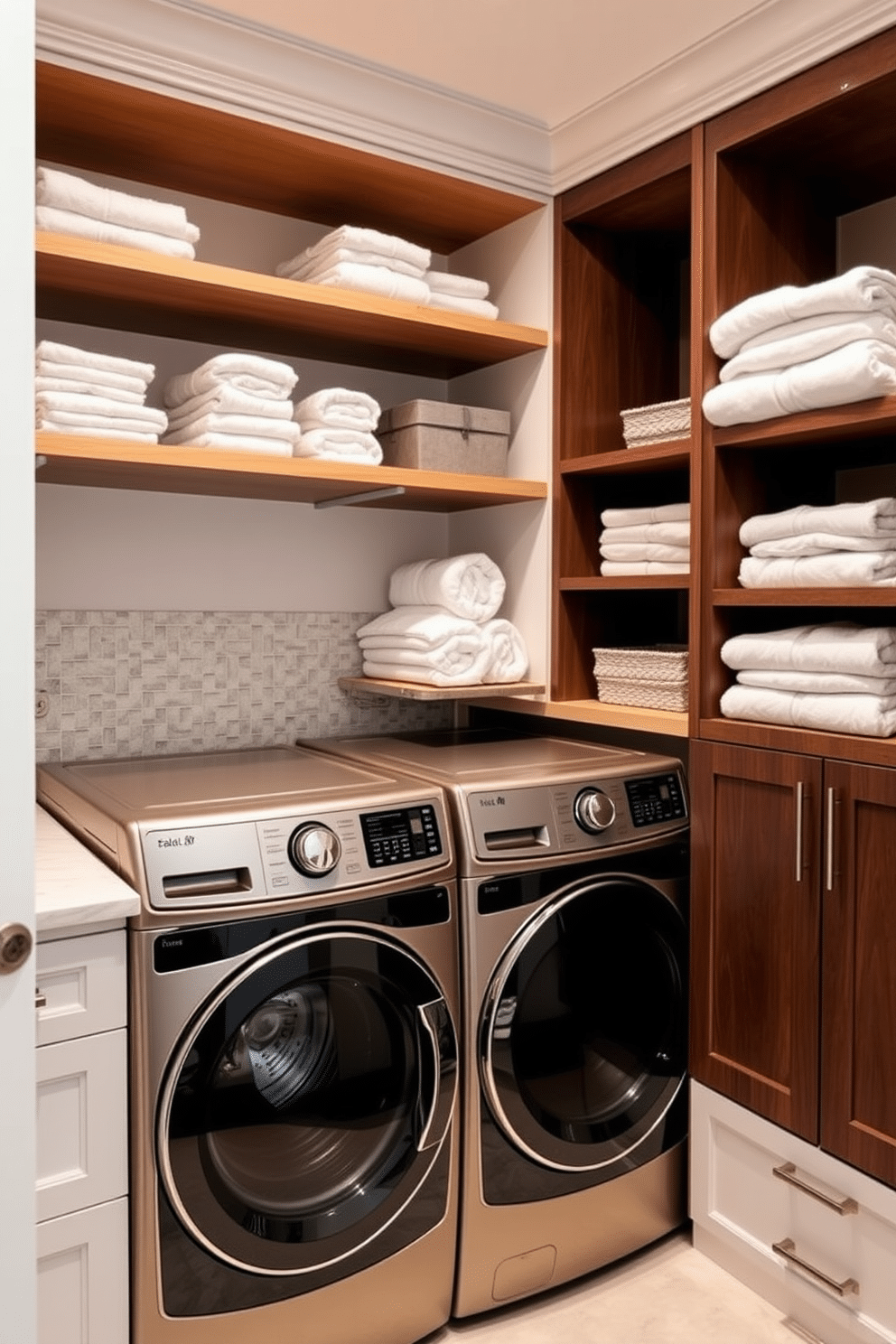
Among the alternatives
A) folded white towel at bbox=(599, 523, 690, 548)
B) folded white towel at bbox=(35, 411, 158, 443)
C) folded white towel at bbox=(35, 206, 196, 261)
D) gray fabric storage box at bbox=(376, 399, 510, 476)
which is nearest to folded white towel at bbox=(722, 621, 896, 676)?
folded white towel at bbox=(599, 523, 690, 548)

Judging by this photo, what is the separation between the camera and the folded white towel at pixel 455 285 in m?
2.36

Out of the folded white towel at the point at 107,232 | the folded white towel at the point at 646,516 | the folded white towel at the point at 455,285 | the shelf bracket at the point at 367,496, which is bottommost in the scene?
the folded white towel at the point at 646,516

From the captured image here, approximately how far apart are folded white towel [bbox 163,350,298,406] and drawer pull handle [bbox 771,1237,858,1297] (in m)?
1.92

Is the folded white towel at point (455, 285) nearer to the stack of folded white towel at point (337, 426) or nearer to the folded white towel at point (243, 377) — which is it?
the stack of folded white towel at point (337, 426)

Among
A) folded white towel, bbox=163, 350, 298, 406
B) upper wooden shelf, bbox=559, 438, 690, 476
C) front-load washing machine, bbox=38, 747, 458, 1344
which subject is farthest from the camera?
upper wooden shelf, bbox=559, 438, 690, 476

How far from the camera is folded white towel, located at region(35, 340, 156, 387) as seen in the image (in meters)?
1.84

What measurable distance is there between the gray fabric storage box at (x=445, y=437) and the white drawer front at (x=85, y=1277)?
1631 mm

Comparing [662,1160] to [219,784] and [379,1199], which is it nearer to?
[379,1199]

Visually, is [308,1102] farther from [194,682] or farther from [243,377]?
[243,377]

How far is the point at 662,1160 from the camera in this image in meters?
2.16

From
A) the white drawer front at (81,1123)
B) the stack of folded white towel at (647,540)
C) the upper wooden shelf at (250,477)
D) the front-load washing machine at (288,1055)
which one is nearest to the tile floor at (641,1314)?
the front-load washing machine at (288,1055)

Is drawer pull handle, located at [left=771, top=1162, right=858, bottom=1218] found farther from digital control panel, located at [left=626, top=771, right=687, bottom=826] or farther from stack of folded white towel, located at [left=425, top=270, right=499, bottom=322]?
stack of folded white towel, located at [left=425, top=270, right=499, bottom=322]

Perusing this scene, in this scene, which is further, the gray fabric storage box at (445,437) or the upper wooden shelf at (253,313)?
the gray fabric storage box at (445,437)

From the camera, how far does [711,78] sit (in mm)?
1995
